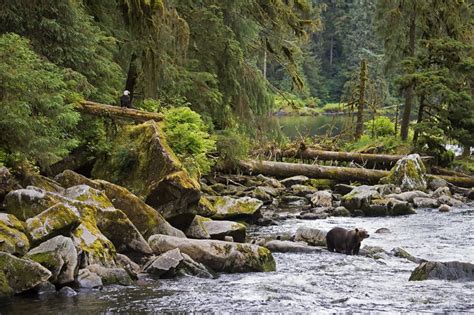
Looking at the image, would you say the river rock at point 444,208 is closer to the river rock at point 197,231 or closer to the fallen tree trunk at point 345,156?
the fallen tree trunk at point 345,156

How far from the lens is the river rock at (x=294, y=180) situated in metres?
21.2

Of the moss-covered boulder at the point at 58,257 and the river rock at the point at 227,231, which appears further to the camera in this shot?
the river rock at the point at 227,231

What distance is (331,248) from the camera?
11.8 m

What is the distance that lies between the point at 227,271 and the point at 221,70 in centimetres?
1184

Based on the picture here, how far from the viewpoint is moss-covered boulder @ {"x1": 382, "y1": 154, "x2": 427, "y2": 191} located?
67.5ft

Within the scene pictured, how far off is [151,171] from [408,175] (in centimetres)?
1093

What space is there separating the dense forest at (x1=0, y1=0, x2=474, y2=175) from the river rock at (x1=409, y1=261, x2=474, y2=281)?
18.7 ft

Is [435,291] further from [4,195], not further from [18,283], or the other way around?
[4,195]

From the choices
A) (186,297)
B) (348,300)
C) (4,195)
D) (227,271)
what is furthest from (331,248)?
(4,195)

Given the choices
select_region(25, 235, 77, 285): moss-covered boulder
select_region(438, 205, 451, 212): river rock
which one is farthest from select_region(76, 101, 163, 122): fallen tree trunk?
select_region(438, 205, 451, 212): river rock

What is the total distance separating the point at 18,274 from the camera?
7391 mm

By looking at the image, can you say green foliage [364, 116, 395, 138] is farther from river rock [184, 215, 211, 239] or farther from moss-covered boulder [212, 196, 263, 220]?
river rock [184, 215, 211, 239]

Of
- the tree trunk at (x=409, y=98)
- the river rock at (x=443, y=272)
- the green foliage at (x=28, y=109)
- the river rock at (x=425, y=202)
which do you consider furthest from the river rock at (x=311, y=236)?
the tree trunk at (x=409, y=98)

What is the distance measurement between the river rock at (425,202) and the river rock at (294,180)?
13.8 ft
